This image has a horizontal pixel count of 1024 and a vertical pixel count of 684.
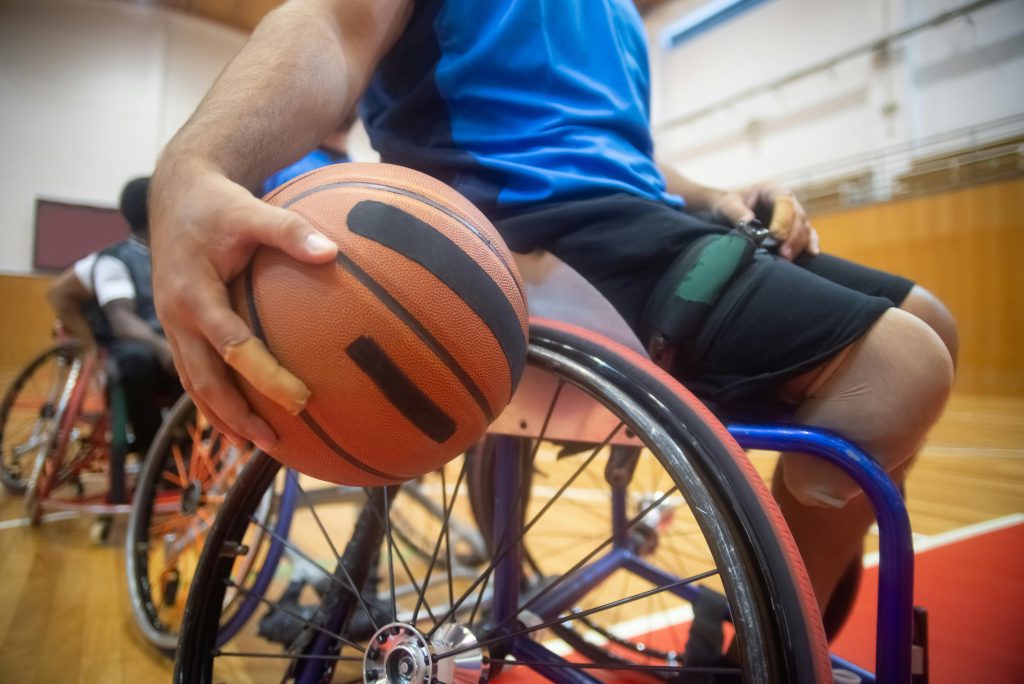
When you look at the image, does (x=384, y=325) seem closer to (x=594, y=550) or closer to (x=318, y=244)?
(x=318, y=244)

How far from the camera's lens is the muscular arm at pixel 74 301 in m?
2.25

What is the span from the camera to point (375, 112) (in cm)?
89

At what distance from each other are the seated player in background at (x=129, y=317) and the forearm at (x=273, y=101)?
5.67 feet

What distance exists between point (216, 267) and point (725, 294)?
51cm

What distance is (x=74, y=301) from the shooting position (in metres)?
2.27

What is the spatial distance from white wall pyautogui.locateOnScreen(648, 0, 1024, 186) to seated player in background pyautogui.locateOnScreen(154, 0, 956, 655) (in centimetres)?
751

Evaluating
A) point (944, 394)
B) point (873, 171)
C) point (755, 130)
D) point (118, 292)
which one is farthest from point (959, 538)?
point (755, 130)

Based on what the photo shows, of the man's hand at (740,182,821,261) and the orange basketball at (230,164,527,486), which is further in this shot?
the man's hand at (740,182,821,261)

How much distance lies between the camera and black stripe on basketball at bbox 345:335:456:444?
0.49 meters

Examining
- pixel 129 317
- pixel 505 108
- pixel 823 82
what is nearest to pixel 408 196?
pixel 505 108

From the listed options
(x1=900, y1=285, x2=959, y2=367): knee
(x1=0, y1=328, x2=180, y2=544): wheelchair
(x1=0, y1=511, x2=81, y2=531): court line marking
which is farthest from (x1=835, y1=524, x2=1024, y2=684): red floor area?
(x1=0, y1=511, x2=81, y2=531): court line marking

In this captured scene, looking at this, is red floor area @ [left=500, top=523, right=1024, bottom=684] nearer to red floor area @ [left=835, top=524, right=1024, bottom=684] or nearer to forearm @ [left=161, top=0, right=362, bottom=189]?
red floor area @ [left=835, top=524, right=1024, bottom=684]

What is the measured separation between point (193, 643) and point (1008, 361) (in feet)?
24.8

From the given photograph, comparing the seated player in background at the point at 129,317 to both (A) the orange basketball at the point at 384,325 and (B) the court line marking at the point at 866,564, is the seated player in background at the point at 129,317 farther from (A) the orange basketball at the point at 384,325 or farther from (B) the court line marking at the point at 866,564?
(A) the orange basketball at the point at 384,325
